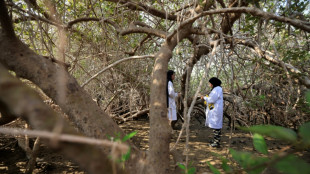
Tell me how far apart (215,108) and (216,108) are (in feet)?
0.08

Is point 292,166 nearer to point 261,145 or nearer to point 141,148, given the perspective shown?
point 261,145

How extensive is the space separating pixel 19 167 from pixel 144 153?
2.93 meters

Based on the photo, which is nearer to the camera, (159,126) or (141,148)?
(159,126)

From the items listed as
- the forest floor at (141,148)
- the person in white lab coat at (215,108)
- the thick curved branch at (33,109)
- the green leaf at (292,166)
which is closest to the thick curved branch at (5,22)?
the thick curved branch at (33,109)

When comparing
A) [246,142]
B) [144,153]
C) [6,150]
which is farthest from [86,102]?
[246,142]

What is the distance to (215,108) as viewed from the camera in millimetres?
4164

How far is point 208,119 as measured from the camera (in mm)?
4336

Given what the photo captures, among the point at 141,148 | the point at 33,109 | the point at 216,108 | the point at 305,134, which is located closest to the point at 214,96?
the point at 216,108

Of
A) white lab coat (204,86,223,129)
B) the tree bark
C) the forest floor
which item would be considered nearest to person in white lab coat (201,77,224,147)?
white lab coat (204,86,223,129)

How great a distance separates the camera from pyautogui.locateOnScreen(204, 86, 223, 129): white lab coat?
4.00m

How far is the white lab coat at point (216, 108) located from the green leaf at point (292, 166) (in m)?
3.74

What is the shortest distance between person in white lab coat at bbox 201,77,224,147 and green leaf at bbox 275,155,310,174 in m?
3.73

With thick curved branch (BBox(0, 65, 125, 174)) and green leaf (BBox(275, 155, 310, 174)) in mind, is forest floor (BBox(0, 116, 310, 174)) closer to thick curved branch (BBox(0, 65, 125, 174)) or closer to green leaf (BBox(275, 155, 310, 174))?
green leaf (BBox(275, 155, 310, 174))

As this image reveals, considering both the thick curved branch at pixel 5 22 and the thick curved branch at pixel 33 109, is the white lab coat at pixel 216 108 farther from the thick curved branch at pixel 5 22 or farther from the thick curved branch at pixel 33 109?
the thick curved branch at pixel 33 109
